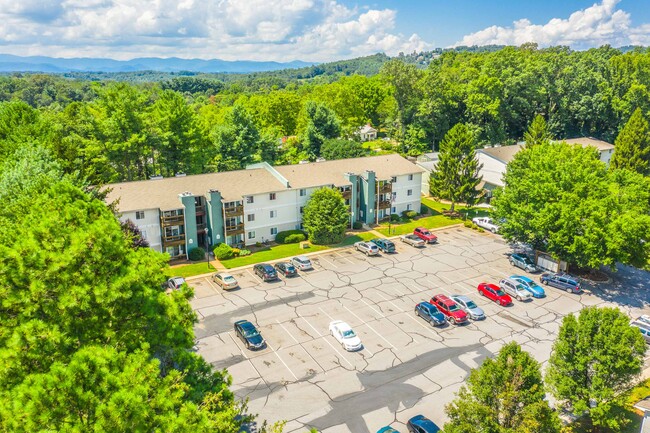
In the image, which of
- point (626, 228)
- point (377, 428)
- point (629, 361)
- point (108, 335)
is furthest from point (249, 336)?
point (626, 228)

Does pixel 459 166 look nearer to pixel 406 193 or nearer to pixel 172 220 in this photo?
pixel 406 193

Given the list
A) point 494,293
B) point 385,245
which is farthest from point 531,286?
point 385,245

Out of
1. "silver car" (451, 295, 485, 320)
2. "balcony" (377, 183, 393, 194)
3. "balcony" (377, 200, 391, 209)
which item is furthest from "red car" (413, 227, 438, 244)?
"silver car" (451, 295, 485, 320)

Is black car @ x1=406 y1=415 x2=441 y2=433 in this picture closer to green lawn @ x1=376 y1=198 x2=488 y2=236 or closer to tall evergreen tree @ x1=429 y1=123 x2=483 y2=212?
green lawn @ x1=376 y1=198 x2=488 y2=236

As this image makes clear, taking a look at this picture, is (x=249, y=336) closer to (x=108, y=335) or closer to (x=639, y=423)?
(x=108, y=335)

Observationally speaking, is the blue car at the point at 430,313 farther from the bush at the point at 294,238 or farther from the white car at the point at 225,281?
the bush at the point at 294,238

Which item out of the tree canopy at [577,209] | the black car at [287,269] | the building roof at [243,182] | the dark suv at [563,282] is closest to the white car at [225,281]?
the black car at [287,269]
